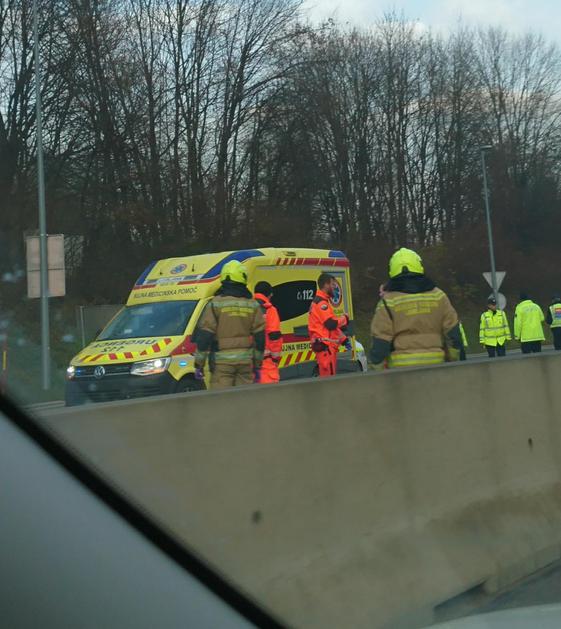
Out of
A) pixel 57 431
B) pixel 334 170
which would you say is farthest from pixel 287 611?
pixel 334 170

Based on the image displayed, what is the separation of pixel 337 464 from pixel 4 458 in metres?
2.10

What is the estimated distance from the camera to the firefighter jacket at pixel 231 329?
8734 millimetres

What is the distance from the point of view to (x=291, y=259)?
46.8 feet

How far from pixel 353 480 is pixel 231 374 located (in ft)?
14.6

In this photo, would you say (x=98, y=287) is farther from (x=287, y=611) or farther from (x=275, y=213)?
(x=287, y=611)

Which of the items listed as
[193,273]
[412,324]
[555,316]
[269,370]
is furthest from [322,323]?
[555,316]

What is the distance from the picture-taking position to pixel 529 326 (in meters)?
21.3

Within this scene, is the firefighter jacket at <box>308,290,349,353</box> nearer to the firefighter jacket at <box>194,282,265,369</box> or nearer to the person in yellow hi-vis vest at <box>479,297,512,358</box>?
the firefighter jacket at <box>194,282,265,369</box>

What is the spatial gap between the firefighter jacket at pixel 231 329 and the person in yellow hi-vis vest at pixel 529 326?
1357 cm

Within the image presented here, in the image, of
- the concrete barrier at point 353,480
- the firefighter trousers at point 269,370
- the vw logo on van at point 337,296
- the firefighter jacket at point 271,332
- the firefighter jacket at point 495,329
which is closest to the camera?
the concrete barrier at point 353,480

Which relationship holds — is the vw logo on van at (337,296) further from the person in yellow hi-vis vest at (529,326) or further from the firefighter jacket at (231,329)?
the person in yellow hi-vis vest at (529,326)

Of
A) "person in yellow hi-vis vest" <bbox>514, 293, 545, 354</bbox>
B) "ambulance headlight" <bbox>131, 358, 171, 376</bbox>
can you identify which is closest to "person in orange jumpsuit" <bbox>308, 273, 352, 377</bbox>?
"ambulance headlight" <bbox>131, 358, 171, 376</bbox>

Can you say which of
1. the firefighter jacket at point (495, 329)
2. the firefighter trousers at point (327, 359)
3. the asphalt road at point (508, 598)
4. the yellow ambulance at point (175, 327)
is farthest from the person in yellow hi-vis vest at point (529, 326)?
the asphalt road at point (508, 598)

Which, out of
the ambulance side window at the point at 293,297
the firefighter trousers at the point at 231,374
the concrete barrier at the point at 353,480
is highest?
the ambulance side window at the point at 293,297
